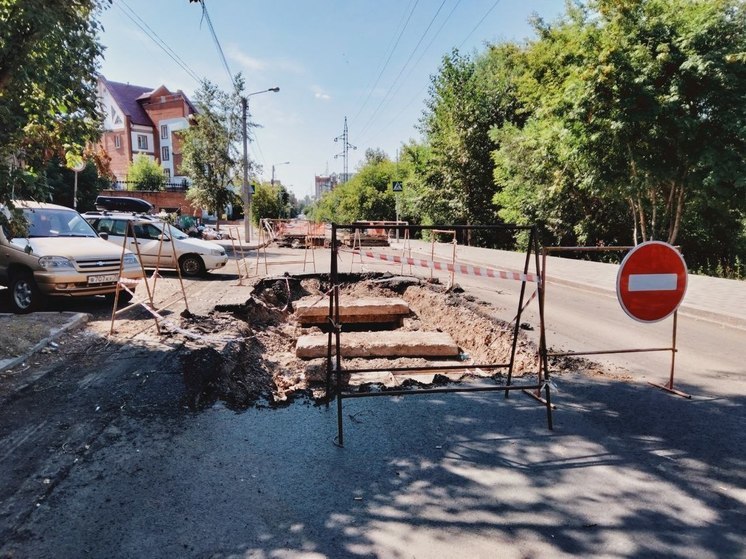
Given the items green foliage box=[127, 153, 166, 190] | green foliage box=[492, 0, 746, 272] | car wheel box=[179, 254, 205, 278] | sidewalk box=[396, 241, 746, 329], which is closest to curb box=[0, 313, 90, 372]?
car wheel box=[179, 254, 205, 278]

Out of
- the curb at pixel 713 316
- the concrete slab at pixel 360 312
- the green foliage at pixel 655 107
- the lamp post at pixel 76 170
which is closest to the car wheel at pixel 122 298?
the lamp post at pixel 76 170

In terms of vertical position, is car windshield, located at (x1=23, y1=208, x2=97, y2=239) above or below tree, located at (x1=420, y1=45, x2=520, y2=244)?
below

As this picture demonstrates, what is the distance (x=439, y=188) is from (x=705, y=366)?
25.0m

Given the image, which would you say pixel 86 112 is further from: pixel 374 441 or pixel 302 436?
pixel 374 441

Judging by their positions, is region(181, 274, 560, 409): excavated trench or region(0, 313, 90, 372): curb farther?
region(0, 313, 90, 372): curb

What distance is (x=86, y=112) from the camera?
5.92 meters

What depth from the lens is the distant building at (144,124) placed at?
57.4 metres

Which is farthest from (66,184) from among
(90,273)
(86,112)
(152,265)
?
(86,112)

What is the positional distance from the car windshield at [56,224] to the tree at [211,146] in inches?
741

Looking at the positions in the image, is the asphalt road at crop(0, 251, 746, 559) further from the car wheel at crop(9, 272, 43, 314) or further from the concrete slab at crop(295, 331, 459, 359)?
the car wheel at crop(9, 272, 43, 314)

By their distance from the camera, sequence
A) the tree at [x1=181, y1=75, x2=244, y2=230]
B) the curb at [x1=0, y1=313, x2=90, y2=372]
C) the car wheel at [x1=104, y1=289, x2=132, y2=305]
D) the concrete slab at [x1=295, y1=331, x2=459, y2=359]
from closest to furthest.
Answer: the curb at [x1=0, y1=313, x2=90, y2=372]
the concrete slab at [x1=295, y1=331, x2=459, y2=359]
the car wheel at [x1=104, y1=289, x2=132, y2=305]
the tree at [x1=181, y1=75, x2=244, y2=230]

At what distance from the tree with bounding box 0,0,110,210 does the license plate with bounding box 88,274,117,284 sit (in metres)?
2.83

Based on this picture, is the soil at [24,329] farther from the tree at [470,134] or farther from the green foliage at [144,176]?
the green foliage at [144,176]

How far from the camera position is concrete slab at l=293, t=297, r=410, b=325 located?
30.0 feet
